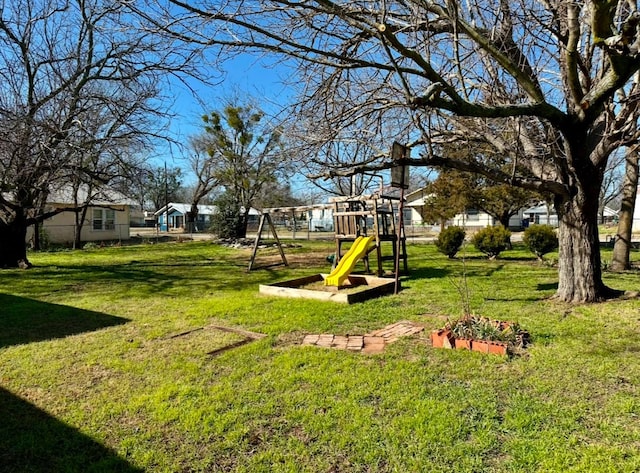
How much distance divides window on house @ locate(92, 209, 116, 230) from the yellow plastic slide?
868 inches

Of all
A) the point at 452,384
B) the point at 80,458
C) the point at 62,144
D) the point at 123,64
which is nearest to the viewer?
the point at 80,458

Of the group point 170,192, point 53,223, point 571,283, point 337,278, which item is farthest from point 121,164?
point 170,192

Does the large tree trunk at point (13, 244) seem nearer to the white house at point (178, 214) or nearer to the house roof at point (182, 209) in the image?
the house roof at point (182, 209)

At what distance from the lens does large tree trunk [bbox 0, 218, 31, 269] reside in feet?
36.5

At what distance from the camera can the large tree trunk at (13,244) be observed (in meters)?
11.1

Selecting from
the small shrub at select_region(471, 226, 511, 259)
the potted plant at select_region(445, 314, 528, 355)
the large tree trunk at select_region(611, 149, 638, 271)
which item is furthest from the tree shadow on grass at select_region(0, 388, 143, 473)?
the small shrub at select_region(471, 226, 511, 259)

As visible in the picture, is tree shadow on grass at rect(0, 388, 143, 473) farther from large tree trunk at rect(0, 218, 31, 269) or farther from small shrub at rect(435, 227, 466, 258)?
small shrub at rect(435, 227, 466, 258)

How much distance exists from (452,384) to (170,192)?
58586 mm

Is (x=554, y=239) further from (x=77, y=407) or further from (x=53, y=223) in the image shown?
(x=53, y=223)

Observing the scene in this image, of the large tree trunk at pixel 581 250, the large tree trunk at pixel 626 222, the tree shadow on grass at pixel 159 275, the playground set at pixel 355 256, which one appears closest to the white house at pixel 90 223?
the tree shadow on grass at pixel 159 275

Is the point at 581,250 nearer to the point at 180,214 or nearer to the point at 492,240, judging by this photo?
the point at 492,240

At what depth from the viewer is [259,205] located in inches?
1378

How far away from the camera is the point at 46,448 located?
244 centimetres

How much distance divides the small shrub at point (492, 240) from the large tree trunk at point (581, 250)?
6377mm
